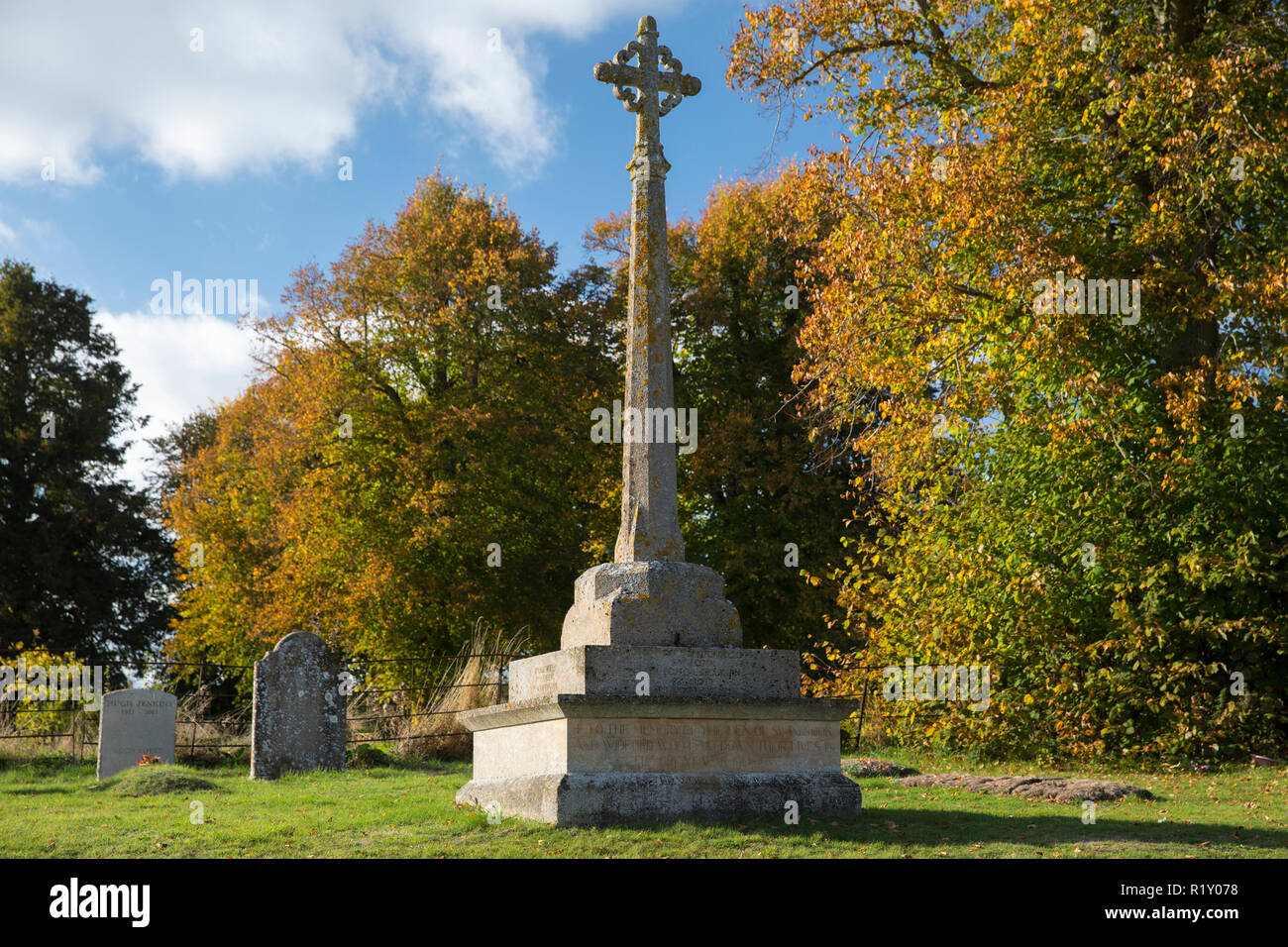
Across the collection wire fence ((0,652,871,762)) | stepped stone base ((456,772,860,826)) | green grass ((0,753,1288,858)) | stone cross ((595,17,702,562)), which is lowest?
wire fence ((0,652,871,762))

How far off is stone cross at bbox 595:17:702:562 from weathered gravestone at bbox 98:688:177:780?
942 cm

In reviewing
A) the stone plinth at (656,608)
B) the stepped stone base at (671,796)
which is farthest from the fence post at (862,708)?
the stone plinth at (656,608)

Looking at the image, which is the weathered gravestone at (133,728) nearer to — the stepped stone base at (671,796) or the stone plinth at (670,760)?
the stone plinth at (670,760)

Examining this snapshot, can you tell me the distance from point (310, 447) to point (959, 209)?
16.1 m

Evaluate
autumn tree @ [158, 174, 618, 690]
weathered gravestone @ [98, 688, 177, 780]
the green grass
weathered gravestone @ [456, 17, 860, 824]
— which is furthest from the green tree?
weathered gravestone @ [456, 17, 860, 824]

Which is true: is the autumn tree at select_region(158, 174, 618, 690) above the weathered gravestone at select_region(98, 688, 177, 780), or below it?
above

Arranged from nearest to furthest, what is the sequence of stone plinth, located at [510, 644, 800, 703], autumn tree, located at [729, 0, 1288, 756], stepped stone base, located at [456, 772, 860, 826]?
1. stepped stone base, located at [456, 772, 860, 826]
2. stone plinth, located at [510, 644, 800, 703]
3. autumn tree, located at [729, 0, 1288, 756]

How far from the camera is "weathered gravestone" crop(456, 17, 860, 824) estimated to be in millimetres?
7473

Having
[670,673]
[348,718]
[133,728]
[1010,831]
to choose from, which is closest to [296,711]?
[133,728]

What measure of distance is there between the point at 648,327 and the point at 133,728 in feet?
33.8

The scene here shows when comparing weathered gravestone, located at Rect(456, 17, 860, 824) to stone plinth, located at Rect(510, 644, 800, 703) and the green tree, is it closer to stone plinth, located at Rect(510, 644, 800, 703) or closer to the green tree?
stone plinth, located at Rect(510, 644, 800, 703)

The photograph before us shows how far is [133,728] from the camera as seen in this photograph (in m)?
14.9

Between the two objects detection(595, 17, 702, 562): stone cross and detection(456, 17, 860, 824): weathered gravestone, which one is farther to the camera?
detection(595, 17, 702, 562): stone cross

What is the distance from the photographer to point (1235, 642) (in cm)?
1416
